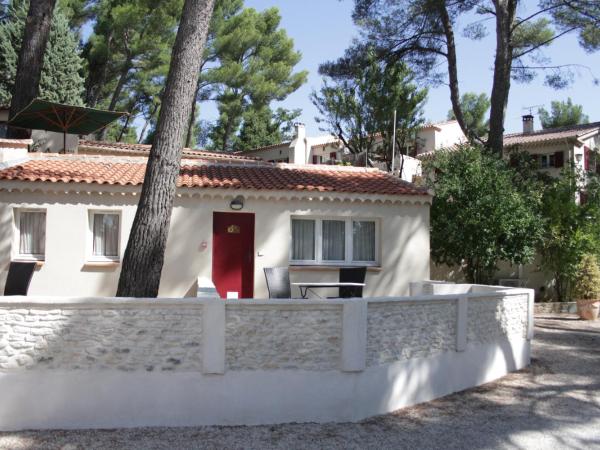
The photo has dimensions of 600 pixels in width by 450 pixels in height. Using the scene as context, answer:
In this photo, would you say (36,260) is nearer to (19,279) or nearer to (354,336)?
(19,279)

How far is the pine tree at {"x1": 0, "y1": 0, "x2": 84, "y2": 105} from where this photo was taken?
25.8m

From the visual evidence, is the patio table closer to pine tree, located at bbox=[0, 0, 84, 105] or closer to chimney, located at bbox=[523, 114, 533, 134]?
pine tree, located at bbox=[0, 0, 84, 105]

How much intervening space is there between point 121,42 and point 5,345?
25.3 m

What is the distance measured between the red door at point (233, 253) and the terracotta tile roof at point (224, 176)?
2.66ft

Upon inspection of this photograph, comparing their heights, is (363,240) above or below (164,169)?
below

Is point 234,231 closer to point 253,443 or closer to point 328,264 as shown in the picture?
point 328,264

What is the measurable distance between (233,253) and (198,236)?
35.4 inches

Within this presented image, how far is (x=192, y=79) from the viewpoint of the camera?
855cm

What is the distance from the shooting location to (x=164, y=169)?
8.27 meters

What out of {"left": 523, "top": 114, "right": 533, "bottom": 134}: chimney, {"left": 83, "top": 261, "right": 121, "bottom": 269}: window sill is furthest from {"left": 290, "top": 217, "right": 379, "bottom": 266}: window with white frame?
{"left": 523, "top": 114, "right": 533, "bottom": 134}: chimney

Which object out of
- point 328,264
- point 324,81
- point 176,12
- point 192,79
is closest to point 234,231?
point 328,264

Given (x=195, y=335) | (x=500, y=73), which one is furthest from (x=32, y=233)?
(x=500, y=73)

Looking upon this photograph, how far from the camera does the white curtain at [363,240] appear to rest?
1412cm

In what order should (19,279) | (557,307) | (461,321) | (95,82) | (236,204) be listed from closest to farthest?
(461,321), (19,279), (236,204), (557,307), (95,82)
